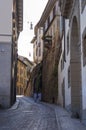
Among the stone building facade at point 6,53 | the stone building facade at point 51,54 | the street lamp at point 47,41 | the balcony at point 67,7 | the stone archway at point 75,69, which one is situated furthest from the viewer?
the street lamp at point 47,41

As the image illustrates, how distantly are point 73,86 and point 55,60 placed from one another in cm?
1831

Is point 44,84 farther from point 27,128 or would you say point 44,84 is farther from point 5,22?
point 27,128

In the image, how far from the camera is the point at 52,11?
172 ft

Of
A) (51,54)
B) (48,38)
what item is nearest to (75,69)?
(51,54)

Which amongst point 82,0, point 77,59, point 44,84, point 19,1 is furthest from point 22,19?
point 82,0

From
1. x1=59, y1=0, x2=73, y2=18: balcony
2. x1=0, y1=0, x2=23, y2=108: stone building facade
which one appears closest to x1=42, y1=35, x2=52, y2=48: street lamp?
x1=0, y1=0, x2=23, y2=108: stone building facade

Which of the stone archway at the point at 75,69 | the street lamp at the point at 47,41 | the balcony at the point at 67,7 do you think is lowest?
the stone archway at the point at 75,69

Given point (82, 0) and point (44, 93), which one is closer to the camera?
point (82, 0)

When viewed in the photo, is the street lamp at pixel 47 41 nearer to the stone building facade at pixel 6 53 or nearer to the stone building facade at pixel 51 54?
the stone building facade at pixel 51 54

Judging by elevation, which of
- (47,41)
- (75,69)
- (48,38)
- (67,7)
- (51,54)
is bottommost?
(75,69)

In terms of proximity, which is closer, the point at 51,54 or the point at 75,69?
the point at 75,69

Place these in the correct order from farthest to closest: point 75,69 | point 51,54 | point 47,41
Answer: point 47,41, point 51,54, point 75,69

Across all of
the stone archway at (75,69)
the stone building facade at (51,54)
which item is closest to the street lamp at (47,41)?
the stone building facade at (51,54)

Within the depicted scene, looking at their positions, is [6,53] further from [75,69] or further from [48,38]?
[48,38]
